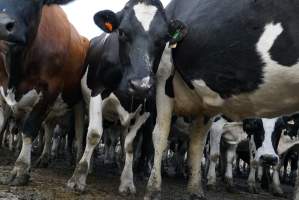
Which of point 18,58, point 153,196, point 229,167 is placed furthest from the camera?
point 229,167

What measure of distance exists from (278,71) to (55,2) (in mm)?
3519

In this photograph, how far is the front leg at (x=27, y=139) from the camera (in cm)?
642

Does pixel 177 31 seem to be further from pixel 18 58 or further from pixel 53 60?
pixel 18 58

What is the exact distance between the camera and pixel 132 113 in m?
7.70

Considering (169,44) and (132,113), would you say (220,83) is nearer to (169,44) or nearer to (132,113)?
(169,44)

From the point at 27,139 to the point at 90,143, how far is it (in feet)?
2.79

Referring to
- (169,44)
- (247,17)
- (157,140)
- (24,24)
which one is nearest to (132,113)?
(157,140)

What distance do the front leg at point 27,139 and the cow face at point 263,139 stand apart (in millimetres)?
4494

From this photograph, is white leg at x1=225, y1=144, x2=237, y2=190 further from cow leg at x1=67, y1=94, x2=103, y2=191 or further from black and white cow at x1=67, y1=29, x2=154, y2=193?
cow leg at x1=67, y1=94, x2=103, y2=191

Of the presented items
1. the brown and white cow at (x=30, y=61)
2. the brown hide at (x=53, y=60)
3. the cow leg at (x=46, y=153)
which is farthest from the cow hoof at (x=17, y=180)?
the cow leg at (x=46, y=153)

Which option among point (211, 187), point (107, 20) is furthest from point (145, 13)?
point (211, 187)

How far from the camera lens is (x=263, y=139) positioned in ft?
33.3

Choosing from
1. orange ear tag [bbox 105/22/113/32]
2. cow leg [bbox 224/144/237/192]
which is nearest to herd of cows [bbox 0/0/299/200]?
orange ear tag [bbox 105/22/113/32]

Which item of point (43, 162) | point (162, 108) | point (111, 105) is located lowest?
point (43, 162)
